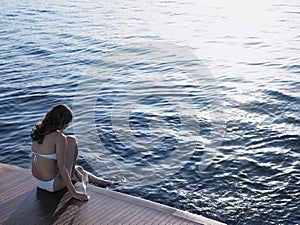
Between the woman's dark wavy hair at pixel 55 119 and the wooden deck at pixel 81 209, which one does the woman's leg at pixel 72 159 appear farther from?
the woman's dark wavy hair at pixel 55 119

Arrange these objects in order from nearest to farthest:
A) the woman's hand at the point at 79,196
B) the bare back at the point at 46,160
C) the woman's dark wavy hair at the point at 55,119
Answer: the woman's dark wavy hair at the point at 55,119 < the bare back at the point at 46,160 < the woman's hand at the point at 79,196

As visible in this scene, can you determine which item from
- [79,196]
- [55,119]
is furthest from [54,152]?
[79,196]

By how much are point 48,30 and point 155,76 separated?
35.5 feet

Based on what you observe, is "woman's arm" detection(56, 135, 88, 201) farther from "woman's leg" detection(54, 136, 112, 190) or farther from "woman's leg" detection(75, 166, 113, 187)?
"woman's leg" detection(75, 166, 113, 187)

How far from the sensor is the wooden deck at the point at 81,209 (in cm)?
558

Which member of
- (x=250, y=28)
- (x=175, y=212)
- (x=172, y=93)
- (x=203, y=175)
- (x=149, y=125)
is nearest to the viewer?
(x=175, y=212)

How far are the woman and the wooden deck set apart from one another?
16 centimetres

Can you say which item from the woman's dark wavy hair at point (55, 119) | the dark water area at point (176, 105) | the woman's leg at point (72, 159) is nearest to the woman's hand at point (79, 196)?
the woman's leg at point (72, 159)

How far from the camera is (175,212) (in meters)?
5.72

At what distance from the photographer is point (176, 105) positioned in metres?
11.3

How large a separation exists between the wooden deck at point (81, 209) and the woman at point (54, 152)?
16 centimetres

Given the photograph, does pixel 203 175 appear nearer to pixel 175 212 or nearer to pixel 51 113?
pixel 175 212

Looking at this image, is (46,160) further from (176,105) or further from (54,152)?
(176,105)

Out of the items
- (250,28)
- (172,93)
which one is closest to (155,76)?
(172,93)
